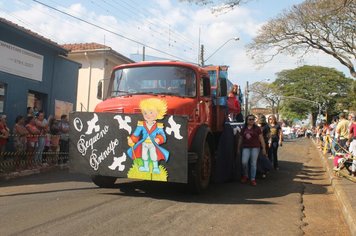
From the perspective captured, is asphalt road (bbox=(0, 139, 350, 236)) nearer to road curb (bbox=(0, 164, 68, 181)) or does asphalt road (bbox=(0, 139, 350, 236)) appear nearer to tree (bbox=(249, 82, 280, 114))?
road curb (bbox=(0, 164, 68, 181))

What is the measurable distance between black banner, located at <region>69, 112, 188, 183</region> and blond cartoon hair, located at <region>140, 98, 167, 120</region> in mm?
168

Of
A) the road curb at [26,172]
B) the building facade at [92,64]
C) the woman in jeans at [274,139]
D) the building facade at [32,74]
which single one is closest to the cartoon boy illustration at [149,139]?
the road curb at [26,172]

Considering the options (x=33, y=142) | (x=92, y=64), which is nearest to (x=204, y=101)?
(x=33, y=142)

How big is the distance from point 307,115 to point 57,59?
70.6 meters

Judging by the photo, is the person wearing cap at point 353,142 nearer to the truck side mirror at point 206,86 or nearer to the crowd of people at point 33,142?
the truck side mirror at point 206,86

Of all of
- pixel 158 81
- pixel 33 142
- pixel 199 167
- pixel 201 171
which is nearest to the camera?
pixel 199 167

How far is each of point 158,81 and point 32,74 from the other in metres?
8.49

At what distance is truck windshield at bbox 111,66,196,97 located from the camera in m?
8.58

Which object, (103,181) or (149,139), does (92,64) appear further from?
(149,139)

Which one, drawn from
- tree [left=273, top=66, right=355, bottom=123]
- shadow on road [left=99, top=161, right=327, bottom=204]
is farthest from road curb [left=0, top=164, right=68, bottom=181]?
tree [left=273, top=66, right=355, bottom=123]

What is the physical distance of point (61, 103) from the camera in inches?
700

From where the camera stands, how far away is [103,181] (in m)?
9.04

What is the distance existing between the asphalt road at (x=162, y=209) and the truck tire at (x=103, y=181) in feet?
0.57

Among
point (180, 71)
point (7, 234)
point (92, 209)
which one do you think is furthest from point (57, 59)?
point (7, 234)
